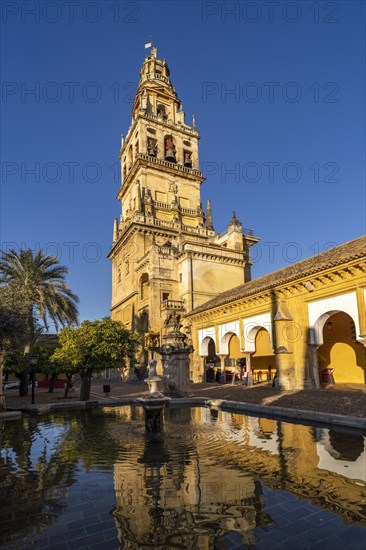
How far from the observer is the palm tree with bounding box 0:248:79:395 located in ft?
72.1

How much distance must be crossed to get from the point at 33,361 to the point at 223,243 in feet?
87.0

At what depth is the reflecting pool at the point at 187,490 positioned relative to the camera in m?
3.49

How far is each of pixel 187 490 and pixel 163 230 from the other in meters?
33.1

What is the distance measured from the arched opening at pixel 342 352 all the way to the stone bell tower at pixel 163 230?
13.2 metres

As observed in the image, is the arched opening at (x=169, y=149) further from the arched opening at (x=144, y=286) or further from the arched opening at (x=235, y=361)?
the arched opening at (x=235, y=361)

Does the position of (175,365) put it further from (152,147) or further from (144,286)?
(152,147)

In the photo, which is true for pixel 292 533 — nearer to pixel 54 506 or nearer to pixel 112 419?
pixel 54 506

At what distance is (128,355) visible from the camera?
1786 centimetres

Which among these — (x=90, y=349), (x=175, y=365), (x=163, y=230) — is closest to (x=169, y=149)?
(x=163, y=230)

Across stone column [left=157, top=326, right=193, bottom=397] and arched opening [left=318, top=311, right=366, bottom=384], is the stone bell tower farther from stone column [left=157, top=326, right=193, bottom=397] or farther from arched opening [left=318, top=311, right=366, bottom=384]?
arched opening [left=318, top=311, right=366, bottom=384]

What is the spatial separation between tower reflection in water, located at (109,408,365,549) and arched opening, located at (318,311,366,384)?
37.8ft

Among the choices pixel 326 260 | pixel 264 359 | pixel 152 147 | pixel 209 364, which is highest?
pixel 152 147

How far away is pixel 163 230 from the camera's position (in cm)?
3672

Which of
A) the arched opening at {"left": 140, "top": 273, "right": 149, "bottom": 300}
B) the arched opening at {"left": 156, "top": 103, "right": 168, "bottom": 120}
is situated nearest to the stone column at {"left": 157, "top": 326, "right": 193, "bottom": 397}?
the arched opening at {"left": 140, "top": 273, "right": 149, "bottom": 300}
